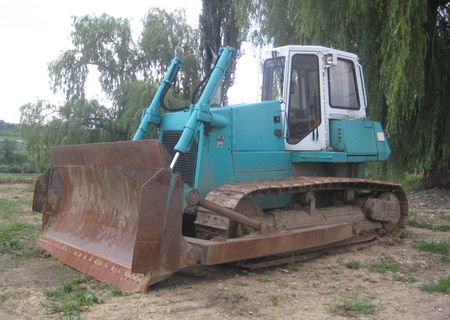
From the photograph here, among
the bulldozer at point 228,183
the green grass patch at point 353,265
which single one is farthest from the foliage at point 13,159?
the green grass patch at point 353,265

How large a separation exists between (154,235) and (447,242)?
15.5 ft

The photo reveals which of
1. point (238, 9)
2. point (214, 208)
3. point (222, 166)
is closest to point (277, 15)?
point (238, 9)

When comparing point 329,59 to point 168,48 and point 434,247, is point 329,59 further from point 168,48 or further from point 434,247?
point 168,48

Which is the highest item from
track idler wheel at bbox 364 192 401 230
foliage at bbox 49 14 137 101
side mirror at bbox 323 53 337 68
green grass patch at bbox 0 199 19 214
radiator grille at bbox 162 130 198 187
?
foliage at bbox 49 14 137 101

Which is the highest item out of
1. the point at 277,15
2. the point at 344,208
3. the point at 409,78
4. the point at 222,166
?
the point at 277,15

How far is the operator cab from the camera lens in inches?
247

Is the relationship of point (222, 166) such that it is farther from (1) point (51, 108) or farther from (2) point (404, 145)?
(1) point (51, 108)

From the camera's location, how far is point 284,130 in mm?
6195

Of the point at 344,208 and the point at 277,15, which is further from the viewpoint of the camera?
the point at 277,15

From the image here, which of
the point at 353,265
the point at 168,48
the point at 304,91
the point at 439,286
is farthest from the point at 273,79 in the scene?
the point at 168,48

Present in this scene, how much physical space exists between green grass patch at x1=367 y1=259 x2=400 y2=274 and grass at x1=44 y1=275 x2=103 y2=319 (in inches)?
122

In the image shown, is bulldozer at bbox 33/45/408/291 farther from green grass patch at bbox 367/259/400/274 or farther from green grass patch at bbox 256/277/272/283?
green grass patch at bbox 367/259/400/274

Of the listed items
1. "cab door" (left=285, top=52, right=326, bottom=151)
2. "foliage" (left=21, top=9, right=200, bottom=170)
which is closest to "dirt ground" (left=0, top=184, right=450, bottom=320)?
"cab door" (left=285, top=52, right=326, bottom=151)

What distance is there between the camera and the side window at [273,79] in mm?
6336
